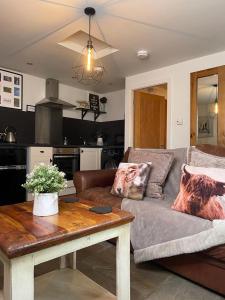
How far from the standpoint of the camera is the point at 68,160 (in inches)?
163

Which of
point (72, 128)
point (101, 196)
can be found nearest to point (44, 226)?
point (101, 196)

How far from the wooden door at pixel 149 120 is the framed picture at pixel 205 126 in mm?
1118

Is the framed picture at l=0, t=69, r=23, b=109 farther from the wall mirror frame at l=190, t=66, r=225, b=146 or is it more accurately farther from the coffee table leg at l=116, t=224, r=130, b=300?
the coffee table leg at l=116, t=224, r=130, b=300

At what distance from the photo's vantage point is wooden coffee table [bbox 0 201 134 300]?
86cm

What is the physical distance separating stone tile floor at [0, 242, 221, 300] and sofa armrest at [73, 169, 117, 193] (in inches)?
27.3

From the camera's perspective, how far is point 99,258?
1.94m

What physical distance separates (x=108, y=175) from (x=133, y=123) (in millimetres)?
1820

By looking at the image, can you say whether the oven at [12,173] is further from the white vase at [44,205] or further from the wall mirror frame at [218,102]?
the wall mirror frame at [218,102]

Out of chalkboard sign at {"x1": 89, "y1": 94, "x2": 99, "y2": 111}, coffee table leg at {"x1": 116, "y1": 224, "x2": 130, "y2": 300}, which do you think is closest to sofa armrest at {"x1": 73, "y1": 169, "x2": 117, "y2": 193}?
coffee table leg at {"x1": 116, "y1": 224, "x2": 130, "y2": 300}

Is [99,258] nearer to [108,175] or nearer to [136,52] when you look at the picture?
[108,175]

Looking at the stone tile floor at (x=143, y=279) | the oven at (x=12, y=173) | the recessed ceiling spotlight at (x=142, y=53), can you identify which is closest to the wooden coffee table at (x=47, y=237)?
the stone tile floor at (x=143, y=279)

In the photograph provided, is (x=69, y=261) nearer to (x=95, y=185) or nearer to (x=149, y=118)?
(x=95, y=185)

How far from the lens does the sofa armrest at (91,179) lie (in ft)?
8.14

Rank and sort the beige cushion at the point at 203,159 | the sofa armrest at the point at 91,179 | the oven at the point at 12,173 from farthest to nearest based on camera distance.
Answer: the oven at the point at 12,173, the sofa armrest at the point at 91,179, the beige cushion at the point at 203,159
